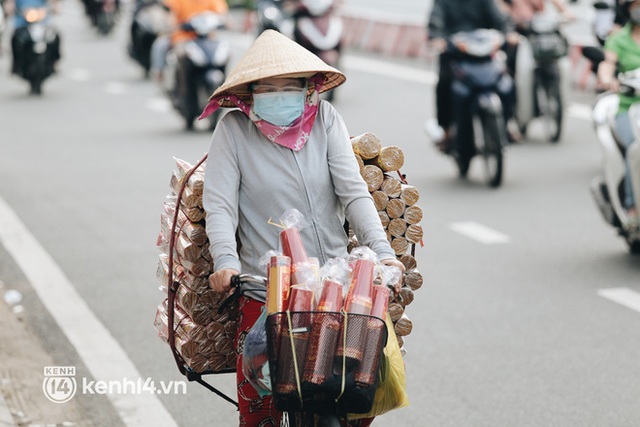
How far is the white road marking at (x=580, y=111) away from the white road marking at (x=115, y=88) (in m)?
7.58

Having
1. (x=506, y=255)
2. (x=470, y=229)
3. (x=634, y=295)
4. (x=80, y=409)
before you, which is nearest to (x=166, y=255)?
(x=80, y=409)

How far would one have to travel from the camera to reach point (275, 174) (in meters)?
4.41

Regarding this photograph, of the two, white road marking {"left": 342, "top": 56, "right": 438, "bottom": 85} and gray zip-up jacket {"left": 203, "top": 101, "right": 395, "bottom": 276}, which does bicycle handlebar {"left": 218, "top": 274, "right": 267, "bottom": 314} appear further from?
white road marking {"left": 342, "top": 56, "right": 438, "bottom": 85}

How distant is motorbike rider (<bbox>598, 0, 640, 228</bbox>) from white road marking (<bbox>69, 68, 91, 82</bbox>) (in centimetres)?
1551

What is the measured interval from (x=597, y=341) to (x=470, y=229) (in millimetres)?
3303

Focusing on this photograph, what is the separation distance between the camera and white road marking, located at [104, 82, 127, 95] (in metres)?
21.2

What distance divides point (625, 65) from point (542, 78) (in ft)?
18.8

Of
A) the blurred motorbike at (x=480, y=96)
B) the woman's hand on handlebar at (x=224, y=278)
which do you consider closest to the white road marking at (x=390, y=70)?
the blurred motorbike at (x=480, y=96)

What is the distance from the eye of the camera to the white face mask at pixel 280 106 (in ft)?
14.4

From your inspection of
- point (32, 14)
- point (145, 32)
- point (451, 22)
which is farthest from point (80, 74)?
point (451, 22)

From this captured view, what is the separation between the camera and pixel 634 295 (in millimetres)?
8023

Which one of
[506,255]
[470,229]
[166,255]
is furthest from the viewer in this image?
[470,229]

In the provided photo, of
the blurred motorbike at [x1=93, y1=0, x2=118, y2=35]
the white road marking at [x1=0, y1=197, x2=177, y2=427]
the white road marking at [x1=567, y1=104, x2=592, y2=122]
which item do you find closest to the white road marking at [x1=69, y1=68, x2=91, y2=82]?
the blurred motorbike at [x1=93, y1=0, x2=118, y2=35]

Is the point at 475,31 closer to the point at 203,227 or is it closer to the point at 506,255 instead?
the point at 506,255
